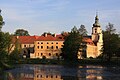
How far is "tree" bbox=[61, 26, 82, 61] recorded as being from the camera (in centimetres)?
10794

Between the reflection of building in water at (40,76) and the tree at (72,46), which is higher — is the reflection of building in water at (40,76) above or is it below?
below

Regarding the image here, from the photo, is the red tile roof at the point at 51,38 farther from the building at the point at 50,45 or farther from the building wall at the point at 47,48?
the building wall at the point at 47,48

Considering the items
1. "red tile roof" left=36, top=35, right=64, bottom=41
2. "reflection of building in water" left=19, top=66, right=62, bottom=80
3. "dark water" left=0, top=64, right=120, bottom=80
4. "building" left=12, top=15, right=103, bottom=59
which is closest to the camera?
"reflection of building in water" left=19, top=66, right=62, bottom=80

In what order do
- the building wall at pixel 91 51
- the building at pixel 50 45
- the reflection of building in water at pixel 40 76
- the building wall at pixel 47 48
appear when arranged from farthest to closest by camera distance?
the building wall at pixel 47 48
the building at pixel 50 45
the building wall at pixel 91 51
the reflection of building in water at pixel 40 76

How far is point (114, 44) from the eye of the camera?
108m

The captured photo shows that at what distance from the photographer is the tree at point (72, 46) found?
10794 cm

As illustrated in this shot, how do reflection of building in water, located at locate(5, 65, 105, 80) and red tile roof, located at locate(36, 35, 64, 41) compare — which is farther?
red tile roof, located at locate(36, 35, 64, 41)

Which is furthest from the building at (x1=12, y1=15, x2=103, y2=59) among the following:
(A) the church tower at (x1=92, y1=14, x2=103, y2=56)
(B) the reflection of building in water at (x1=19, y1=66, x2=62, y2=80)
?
(B) the reflection of building in water at (x1=19, y1=66, x2=62, y2=80)

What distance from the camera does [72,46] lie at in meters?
109

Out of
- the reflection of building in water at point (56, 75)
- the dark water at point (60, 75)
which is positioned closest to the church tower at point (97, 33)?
the dark water at point (60, 75)

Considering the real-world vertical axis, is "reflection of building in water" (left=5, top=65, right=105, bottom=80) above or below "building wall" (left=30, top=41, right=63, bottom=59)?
below

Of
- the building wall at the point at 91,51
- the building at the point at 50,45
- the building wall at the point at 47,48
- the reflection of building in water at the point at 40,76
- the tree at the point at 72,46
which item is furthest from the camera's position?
the building wall at the point at 47,48

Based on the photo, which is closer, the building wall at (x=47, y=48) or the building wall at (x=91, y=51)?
the building wall at (x=91, y=51)

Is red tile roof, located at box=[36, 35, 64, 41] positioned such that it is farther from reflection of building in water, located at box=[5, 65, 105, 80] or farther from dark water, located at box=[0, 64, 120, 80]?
reflection of building in water, located at box=[5, 65, 105, 80]
